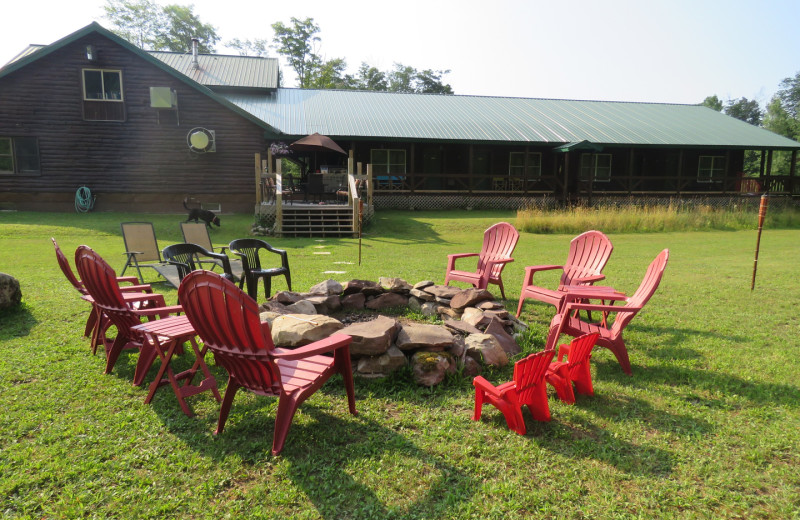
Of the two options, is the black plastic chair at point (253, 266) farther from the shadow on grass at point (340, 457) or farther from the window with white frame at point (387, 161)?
the window with white frame at point (387, 161)

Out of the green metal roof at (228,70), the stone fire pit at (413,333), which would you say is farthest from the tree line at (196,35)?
the stone fire pit at (413,333)

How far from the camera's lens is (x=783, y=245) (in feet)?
41.5

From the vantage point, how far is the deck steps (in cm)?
1319

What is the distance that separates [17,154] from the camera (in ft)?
53.8

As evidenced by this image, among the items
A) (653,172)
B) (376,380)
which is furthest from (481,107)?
(376,380)

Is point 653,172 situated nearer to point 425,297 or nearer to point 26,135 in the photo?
point 425,297

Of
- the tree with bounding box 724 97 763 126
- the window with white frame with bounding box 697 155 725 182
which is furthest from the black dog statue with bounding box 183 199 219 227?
the tree with bounding box 724 97 763 126

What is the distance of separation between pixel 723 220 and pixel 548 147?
7.02m

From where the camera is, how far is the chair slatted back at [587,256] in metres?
5.42

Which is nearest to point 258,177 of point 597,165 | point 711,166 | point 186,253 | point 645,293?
point 186,253

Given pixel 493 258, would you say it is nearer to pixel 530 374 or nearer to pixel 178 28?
pixel 530 374

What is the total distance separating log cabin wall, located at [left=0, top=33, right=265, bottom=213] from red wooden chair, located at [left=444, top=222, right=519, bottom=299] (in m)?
12.8

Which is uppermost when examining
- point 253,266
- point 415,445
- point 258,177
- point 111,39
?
point 111,39

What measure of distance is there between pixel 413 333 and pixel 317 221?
9.96 meters
